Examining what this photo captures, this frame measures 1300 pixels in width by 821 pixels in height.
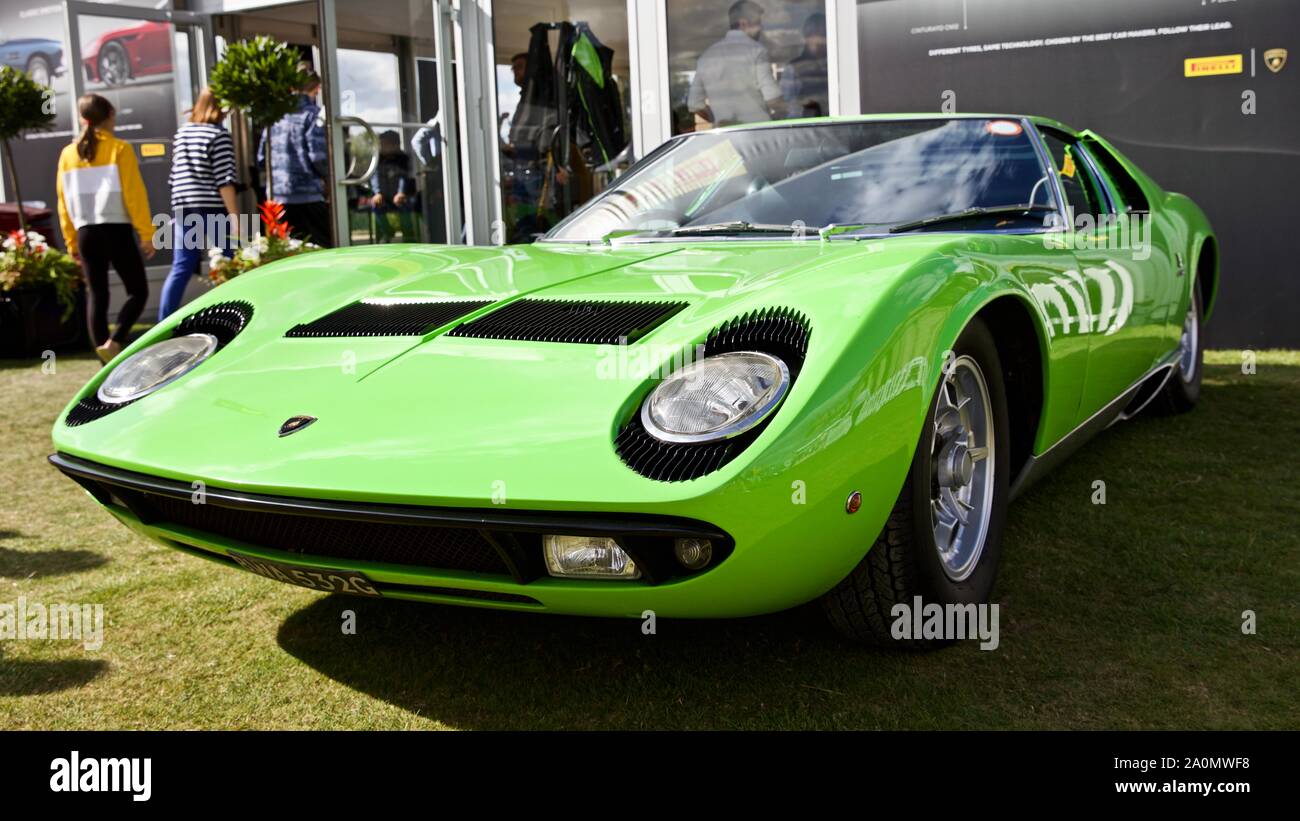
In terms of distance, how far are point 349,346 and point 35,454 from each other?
2.91 m

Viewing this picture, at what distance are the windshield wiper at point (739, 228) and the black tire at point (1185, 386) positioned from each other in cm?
230

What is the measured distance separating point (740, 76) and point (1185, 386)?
3.40m

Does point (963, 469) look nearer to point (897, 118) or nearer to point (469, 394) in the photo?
point (469, 394)

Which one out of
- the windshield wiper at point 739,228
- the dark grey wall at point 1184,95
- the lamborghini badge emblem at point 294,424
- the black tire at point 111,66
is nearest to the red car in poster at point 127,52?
the black tire at point 111,66

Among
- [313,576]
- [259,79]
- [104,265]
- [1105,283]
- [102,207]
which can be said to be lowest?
[313,576]

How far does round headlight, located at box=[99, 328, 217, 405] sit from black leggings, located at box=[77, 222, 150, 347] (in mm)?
4348

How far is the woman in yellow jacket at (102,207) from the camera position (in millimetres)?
6344

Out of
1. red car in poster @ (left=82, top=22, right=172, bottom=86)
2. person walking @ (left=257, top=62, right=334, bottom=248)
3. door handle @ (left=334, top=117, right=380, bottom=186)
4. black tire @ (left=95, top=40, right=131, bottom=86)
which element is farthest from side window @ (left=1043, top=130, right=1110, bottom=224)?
black tire @ (left=95, top=40, right=131, bottom=86)

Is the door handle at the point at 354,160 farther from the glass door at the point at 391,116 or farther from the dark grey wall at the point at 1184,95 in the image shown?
the dark grey wall at the point at 1184,95

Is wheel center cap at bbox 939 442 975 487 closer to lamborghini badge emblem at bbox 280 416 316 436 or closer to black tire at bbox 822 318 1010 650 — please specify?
black tire at bbox 822 318 1010 650

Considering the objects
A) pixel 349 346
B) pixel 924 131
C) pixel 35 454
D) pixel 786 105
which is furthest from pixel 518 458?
pixel 786 105

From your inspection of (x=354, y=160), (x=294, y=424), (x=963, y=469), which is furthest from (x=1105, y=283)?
(x=354, y=160)

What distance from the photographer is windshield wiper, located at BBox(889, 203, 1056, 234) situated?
111 inches

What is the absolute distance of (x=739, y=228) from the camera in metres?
3.01
